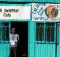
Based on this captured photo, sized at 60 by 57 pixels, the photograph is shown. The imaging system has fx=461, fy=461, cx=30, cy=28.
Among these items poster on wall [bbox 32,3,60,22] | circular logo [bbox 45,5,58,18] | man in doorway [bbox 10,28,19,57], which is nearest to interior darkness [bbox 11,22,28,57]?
man in doorway [bbox 10,28,19,57]

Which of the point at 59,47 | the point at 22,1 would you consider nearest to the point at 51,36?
the point at 59,47

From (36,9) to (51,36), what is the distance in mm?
1581

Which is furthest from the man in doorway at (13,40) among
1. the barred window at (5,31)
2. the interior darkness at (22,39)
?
the interior darkness at (22,39)

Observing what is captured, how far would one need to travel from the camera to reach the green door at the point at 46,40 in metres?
23.3

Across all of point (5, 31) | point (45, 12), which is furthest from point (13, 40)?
point (45, 12)

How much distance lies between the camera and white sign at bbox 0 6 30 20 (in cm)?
2319

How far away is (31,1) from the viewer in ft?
76.2

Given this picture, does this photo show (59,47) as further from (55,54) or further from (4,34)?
(4,34)

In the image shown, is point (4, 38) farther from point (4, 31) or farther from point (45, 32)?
point (45, 32)

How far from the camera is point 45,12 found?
23250 mm

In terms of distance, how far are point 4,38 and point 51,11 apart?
9.05 feet

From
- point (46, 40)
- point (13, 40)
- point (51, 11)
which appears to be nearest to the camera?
point (13, 40)

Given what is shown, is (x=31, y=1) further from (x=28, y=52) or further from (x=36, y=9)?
(x=28, y=52)

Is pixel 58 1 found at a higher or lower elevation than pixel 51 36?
higher
